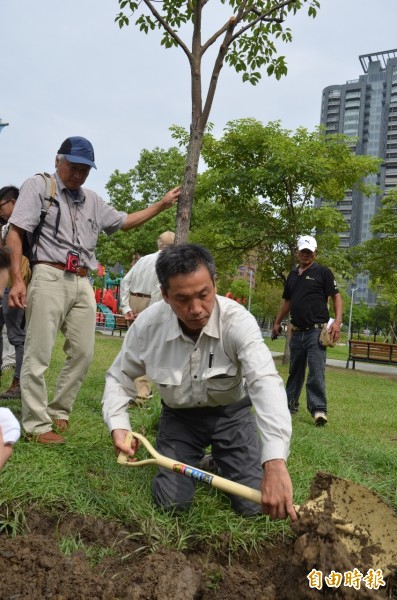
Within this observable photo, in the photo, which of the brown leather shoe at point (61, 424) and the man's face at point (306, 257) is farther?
the man's face at point (306, 257)

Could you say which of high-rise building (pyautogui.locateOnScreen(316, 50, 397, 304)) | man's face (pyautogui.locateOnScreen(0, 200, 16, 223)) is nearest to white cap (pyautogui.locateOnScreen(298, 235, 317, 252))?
man's face (pyautogui.locateOnScreen(0, 200, 16, 223))

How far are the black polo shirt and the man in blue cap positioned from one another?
2.67 m

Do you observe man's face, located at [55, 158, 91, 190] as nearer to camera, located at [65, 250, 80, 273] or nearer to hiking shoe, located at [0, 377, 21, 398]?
camera, located at [65, 250, 80, 273]

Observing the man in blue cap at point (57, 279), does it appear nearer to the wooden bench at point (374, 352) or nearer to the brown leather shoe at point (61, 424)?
the brown leather shoe at point (61, 424)

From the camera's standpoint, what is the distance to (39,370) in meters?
3.64

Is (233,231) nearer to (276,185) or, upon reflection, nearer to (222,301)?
(276,185)

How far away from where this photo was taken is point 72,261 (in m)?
3.75

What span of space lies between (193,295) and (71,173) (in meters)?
1.68

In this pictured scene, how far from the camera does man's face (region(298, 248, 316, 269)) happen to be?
19.5 feet

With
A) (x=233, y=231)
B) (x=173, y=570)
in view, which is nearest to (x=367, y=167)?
(x=233, y=231)

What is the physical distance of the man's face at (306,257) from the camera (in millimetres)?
5941

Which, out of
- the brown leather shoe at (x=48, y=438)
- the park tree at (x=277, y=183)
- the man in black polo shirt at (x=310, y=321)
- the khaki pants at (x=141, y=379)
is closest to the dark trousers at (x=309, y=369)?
the man in black polo shirt at (x=310, y=321)

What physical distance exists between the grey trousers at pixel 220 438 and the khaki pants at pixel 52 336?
92cm

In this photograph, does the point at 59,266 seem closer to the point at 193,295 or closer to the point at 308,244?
the point at 193,295
